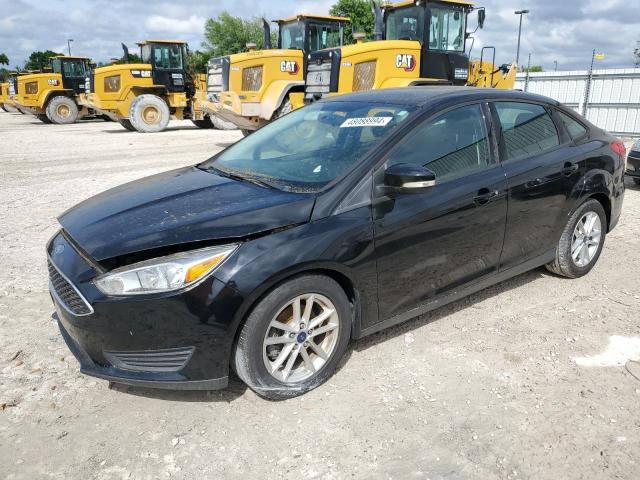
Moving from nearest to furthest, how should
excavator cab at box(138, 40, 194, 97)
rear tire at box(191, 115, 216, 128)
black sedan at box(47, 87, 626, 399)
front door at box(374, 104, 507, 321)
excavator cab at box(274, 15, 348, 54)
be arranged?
black sedan at box(47, 87, 626, 399)
front door at box(374, 104, 507, 321)
excavator cab at box(274, 15, 348, 54)
excavator cab at box(138, 40, 194, 97)
rear tire at box(191, 115, 216, 128)

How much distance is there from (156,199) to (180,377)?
3.49 feet

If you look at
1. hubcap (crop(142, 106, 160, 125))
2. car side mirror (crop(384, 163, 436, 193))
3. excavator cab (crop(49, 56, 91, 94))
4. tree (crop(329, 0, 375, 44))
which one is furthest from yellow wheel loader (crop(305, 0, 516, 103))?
tree (crop(329, 0, 375, 44))

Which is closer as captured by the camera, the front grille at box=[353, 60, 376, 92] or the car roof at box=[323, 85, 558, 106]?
the car roof at box=[323, 85, 558, 106]

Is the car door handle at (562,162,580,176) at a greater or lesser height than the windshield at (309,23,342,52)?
lesser

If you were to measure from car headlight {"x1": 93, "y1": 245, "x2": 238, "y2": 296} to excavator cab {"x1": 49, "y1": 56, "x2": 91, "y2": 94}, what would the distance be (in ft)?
80.5

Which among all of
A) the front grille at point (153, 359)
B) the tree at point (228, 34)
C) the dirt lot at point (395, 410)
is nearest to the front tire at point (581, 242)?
the dirt lot at point (395, 410)

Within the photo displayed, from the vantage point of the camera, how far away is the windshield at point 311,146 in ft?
9.78

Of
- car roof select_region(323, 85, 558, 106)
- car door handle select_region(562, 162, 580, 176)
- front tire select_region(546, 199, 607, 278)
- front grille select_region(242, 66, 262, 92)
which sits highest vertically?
front grille select_region(242, 66, 262, 92)

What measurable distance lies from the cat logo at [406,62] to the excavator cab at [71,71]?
1812 cm

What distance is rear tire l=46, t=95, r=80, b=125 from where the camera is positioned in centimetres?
2347

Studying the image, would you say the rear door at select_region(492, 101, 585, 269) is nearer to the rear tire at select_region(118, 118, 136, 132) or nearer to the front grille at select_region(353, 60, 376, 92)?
the front grille at select_region(353, 60, 376, 92)

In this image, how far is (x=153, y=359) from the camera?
2428 mm

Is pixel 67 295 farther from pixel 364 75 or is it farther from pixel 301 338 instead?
pixel 364 75

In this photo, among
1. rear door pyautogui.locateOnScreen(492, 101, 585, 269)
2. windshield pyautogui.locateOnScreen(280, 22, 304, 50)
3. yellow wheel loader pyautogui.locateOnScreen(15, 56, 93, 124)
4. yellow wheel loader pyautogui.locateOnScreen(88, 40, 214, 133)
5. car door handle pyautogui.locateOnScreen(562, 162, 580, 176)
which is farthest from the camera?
yellow wheel loader pyautogui.locateOnScreen(15, 56, 93, 124)
